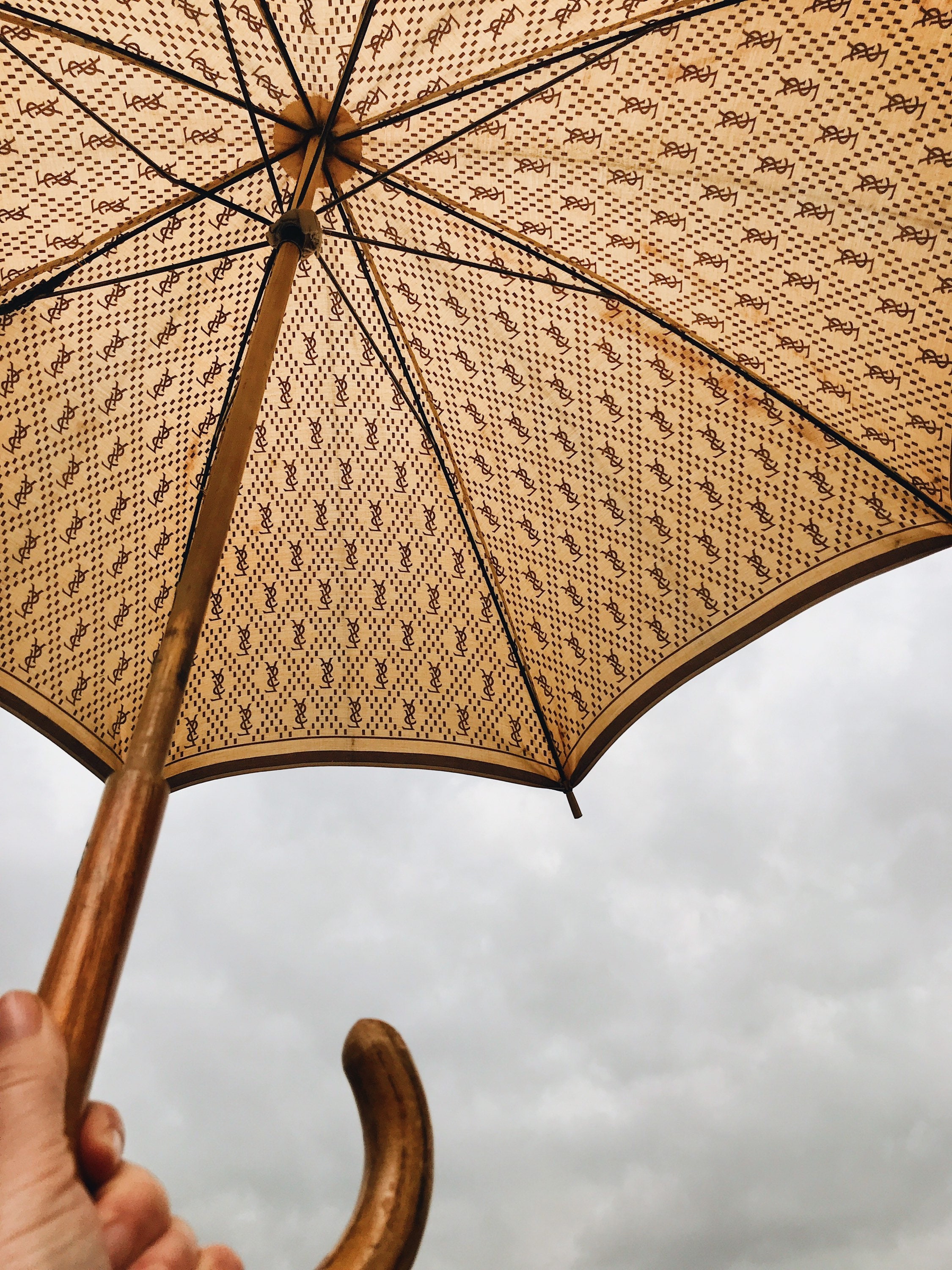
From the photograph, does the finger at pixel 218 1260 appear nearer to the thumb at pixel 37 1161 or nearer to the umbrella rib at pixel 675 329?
the thumb at pixel 37 1161

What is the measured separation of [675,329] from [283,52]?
1.39 metres

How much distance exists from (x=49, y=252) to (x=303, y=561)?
124 cm

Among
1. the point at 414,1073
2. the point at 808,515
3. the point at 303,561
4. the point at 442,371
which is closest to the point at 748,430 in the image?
the point at 808,515

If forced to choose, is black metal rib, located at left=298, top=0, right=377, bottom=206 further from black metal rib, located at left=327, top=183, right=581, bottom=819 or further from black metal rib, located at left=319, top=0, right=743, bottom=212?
black metal rib, located at left=327, top=183, right=581, bottom=819

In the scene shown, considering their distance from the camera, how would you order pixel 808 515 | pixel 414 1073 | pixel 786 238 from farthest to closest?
pixel 808 515 < pixel 786 238 < pixel 414 1073

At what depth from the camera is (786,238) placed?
2762 mm

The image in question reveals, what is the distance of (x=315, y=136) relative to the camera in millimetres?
2893

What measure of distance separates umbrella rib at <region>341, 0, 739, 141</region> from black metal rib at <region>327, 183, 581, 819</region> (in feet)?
1.22

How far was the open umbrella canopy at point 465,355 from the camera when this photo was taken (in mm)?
2646

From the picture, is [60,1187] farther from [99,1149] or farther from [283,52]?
[283,52]

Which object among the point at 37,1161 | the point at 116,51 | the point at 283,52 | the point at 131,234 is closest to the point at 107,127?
the point at 116,51

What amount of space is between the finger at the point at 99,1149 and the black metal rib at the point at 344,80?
245 cm

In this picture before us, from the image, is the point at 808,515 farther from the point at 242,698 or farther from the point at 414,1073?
the point at 414,1073

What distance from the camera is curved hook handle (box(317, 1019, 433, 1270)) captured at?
673mm
